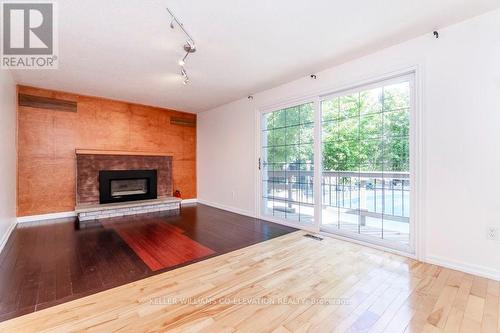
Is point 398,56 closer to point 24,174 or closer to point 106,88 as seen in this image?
point 106,88

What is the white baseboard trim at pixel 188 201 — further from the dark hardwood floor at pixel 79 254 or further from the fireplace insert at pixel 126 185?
the dark hardwood floor at pixel 79 254

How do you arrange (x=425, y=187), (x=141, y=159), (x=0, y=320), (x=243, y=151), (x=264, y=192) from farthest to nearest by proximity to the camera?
1. (x=141, y=159)
2. (x=243, y=151)
3. (x=264, y=192)
4. (x=425, y=187)
5. (x=0, y=320)

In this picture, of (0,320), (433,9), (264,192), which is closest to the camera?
(0,320)

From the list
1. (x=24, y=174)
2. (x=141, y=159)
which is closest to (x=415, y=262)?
(x=141, y=159)

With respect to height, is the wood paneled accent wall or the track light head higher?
the track light head

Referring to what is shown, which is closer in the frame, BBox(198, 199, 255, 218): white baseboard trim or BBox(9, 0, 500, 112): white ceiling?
BBox(9, 0, 500, 112): white ceiling

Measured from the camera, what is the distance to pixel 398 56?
2.85m

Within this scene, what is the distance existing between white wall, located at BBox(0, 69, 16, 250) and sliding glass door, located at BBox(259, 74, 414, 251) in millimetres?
3957

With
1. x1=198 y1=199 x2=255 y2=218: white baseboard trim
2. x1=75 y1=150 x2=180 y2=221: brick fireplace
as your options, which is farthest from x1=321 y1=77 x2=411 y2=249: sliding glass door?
x1=75 y1=150 x2=180 y2=221: brick fireplace

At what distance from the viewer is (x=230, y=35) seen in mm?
2654

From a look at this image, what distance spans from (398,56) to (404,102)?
21.6 inches

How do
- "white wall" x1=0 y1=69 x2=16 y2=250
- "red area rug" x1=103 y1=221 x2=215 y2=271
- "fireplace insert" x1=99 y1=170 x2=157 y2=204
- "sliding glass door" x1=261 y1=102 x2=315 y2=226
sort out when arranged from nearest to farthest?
"red area rug" x1=103 y1=221 x2=215 y2=271 < "white wall" x1=0 y1=69 x2=16 y2=250 < "sliding glass door" x1=261 y1=102 x2=315 y2=226 < "fireplace insert" x1=99 y1=170 x2=157 y2=204

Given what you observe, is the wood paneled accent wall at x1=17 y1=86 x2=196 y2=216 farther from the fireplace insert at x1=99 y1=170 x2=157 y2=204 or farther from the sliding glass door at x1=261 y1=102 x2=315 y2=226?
the sliding glass door at x1=261 y1=102 x2=315 y2=226

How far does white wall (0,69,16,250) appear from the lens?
3.09 m
